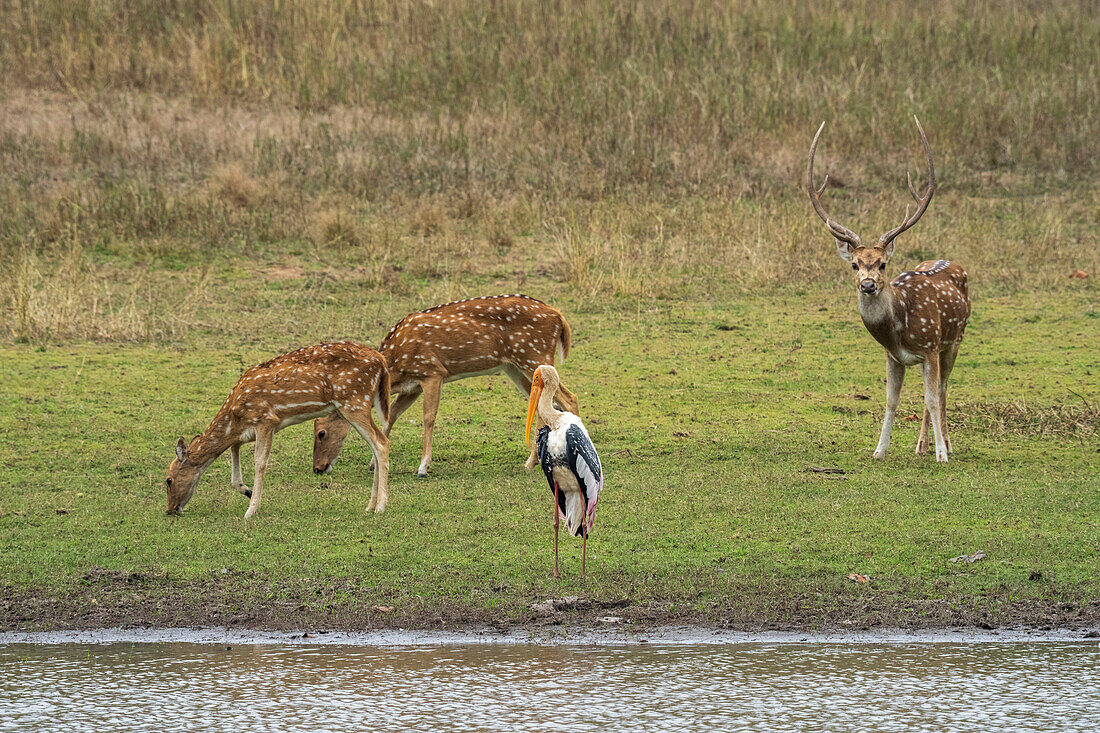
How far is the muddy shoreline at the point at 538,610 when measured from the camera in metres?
7.32

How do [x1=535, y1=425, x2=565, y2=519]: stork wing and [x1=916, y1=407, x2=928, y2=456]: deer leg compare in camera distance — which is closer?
[x1=535, y1=425, x2=565, y2=519]: stork wing

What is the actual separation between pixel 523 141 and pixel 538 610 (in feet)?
50.5

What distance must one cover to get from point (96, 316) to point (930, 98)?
14.4 metres

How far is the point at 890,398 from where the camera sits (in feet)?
35.9

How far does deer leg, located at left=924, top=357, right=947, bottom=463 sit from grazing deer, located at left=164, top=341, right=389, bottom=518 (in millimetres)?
4084

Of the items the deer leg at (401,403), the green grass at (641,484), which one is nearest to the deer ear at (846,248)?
the green grass at (641,484)

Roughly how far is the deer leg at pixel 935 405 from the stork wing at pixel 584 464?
3680 mm

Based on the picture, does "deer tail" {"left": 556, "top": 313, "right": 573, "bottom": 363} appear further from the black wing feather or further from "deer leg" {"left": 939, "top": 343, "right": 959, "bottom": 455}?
the black wing feather

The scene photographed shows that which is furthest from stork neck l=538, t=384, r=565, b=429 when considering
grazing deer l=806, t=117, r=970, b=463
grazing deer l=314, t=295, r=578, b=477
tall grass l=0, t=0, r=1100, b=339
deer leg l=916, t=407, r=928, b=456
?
tall grass l=0, t=0, r=1100, b=339

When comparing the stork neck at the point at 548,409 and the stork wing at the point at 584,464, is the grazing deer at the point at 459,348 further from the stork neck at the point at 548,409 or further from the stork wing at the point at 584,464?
the stork wing at the point at 584,464

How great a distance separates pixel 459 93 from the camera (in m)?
23.5

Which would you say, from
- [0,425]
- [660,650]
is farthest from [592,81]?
[660,650]

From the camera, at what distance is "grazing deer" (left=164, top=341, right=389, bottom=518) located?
9.41 metres

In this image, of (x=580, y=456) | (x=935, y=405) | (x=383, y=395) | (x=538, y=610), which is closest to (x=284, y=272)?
(x=383, y=395)
